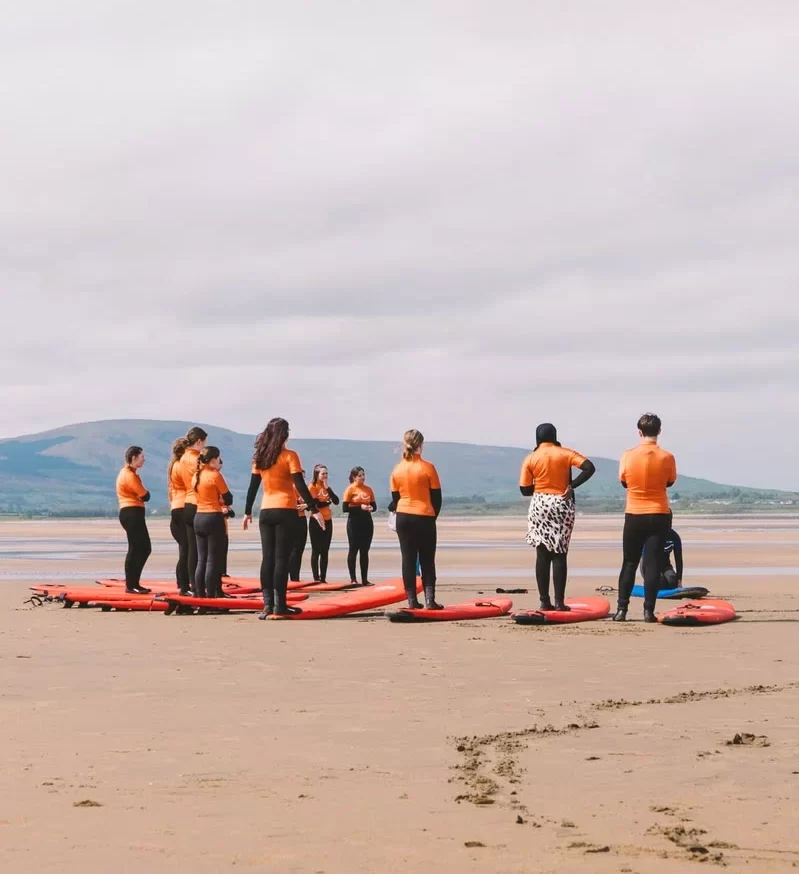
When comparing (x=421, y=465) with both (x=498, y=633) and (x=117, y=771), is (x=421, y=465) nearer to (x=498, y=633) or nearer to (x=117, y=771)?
(x=498, y=633)

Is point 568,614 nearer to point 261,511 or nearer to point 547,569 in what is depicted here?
point 547,569

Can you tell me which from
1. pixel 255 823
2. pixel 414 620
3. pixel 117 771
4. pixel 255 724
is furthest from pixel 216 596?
pixel 255 823

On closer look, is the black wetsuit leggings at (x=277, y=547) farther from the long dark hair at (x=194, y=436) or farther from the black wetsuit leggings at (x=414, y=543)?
the long dark hair at (x=194, y=436)

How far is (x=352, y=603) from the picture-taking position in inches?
578

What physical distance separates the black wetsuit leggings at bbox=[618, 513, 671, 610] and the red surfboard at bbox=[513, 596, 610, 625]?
0.34 meters

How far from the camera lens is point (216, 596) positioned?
15398 mm

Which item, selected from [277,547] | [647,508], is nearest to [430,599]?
[277,547]

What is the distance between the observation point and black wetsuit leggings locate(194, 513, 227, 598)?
1503 centimetres

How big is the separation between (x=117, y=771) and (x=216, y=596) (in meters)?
9.34

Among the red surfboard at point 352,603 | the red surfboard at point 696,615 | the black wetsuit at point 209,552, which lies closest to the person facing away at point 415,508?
the red surfboard at point 352,603

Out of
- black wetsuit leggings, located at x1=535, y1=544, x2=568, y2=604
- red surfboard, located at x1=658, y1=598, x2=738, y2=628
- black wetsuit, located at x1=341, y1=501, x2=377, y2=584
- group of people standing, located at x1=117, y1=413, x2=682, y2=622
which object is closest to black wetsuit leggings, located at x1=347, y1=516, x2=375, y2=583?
black wetsuit, located at x1=341, y1=501, x2=377, y2=584

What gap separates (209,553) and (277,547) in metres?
1.62

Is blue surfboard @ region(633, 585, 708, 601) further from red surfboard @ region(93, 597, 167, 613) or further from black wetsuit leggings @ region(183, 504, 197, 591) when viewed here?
red surfboard @ region(93, 597, 167, 613)

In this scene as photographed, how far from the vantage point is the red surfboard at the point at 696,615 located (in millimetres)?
12984
